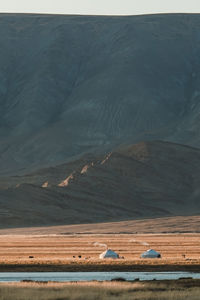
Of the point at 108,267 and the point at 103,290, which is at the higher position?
the point at 108,267

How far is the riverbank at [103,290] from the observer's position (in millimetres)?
47594

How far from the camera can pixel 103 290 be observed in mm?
50312

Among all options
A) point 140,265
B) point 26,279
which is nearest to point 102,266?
point 140,265

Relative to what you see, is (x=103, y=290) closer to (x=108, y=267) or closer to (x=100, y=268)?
(x=100, y=268)

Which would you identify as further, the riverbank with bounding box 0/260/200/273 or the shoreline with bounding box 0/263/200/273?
the riverbank with bounding box 0/260/200/273

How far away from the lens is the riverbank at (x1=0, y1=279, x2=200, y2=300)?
47.6 m

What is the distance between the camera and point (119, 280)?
58.4m

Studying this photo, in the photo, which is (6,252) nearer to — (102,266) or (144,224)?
(102,266)

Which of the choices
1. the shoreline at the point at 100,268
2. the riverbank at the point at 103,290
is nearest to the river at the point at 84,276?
the shoreline at the point at 100,268

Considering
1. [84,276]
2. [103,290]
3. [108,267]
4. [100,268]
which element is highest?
[108,267]

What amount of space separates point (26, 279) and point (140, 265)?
15000mm

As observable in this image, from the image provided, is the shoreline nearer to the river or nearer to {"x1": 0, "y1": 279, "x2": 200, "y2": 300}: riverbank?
the river

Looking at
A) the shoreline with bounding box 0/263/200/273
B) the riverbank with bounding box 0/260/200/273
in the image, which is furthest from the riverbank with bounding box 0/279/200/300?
the riverbank with bounding box 0/260/200/273

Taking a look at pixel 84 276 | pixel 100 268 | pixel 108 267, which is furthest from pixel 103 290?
pixel 108 267
